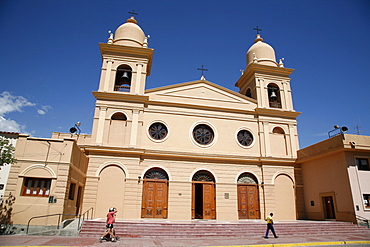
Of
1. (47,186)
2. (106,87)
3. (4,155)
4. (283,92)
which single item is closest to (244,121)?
(283,92)

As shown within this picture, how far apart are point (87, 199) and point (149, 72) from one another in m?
11.7

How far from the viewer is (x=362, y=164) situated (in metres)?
17.2

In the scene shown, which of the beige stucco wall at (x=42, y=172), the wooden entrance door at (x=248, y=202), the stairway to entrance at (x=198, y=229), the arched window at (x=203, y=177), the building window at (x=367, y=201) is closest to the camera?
the beige stucco wall at (x=42, y=172)

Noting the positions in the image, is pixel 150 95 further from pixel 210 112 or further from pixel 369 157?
pixel 369 157

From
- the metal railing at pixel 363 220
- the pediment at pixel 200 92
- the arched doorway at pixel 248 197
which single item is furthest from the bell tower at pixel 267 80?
the metal railing at pixel 363 220

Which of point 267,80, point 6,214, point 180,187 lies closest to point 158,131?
point 180,187

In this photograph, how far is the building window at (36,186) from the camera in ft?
43.2

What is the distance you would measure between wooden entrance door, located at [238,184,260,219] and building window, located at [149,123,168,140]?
658 centimetres

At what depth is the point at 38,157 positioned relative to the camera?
536 inches

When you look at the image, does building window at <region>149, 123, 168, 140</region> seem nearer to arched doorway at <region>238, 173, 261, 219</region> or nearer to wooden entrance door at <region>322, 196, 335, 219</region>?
arched doorway at <region>238, 173, 261, 219</region>

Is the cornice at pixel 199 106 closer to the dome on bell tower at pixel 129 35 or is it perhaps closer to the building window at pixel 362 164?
the dome on bell tower at pixel 129 35

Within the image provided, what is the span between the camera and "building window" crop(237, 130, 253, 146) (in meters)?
20.5

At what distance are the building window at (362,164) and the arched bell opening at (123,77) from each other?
648 inches

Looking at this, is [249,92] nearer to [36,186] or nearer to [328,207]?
[328,207]
